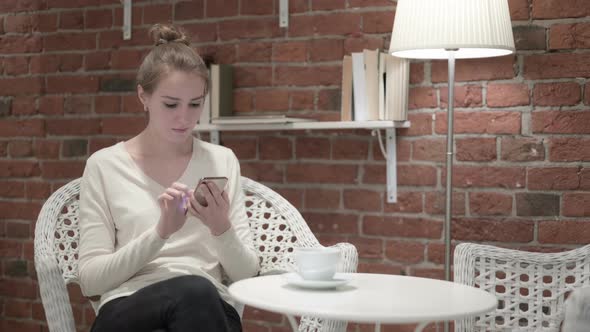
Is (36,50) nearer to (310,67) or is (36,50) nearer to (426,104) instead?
(310,67)

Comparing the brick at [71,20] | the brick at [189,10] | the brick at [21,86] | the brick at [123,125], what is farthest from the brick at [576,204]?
the brick at [21,86]

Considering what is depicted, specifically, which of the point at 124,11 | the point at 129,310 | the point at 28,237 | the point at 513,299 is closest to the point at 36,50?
the point at 124,11

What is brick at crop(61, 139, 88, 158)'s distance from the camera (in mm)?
3150

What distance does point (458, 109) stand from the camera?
2514 millimetres

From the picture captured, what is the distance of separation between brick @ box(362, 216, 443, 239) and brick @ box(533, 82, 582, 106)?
51 cm

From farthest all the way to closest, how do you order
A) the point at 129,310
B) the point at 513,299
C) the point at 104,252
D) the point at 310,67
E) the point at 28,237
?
1. the point at 28,237
2. the point at 310,67
3. the point at 513,299
4. the point at 104,252
5. the point at 129,310

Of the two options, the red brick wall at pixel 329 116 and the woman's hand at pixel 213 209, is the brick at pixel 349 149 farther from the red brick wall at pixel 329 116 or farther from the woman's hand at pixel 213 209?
the woman's hand at pixel 213 209

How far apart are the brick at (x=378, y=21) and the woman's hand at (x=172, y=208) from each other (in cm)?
108

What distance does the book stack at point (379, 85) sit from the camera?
247cm

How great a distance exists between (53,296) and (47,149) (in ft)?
4.57

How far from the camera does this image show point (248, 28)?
9.35 ft

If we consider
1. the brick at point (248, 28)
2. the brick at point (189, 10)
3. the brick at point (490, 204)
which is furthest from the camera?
the brick at point (189, 10)

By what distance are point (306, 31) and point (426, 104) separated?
1.69 ft

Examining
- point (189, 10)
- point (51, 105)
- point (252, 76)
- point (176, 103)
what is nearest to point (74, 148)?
point (51, 105)
